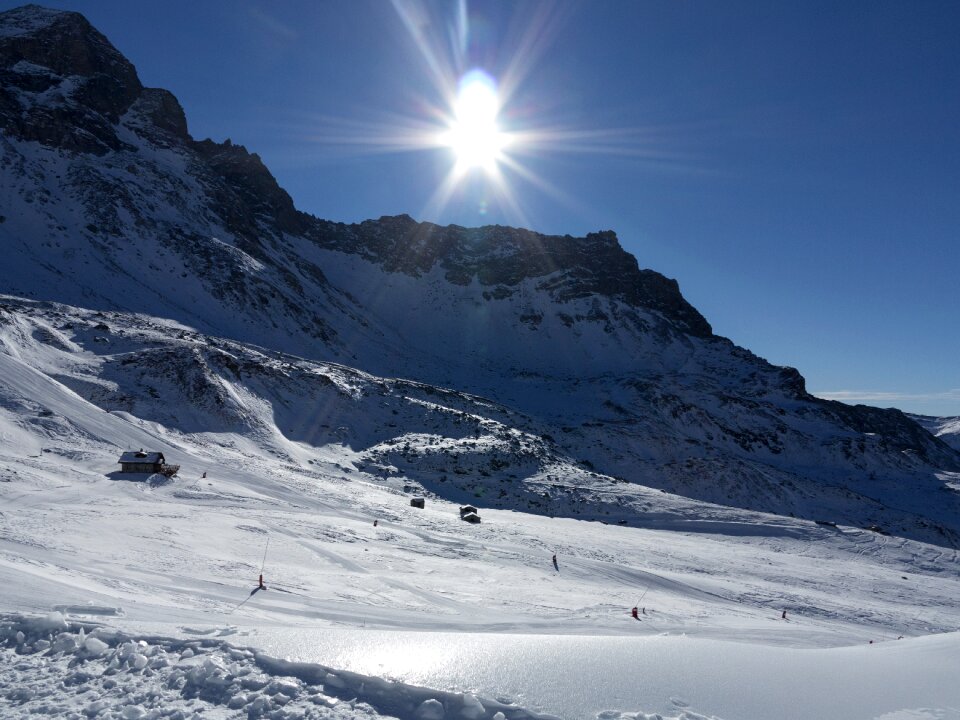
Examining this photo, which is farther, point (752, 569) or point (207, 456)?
point (207, 456)

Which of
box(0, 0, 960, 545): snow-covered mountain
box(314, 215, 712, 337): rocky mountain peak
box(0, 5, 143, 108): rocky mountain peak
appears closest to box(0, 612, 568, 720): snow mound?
box(0, 0, 960, 545): snow-covered mountain

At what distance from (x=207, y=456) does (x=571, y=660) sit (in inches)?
1403

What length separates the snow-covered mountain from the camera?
2008 inches

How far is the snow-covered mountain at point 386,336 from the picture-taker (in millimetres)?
51000

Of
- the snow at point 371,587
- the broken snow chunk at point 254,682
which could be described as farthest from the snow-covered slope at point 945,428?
the broken snow chunk at point 254,682

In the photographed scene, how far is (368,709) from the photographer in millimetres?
4984

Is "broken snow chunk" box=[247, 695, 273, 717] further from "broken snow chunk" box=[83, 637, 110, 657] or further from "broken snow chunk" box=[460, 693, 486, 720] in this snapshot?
"broken snow chunk" box=[83, 637, 110, 657]

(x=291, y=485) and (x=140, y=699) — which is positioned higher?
(x=291, y=485)

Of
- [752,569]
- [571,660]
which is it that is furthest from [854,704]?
[752,569]

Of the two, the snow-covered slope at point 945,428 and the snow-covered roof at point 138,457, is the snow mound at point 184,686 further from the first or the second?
the snow-covered slope at point 945,428

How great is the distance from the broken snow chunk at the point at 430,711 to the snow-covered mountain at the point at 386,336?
40.6m

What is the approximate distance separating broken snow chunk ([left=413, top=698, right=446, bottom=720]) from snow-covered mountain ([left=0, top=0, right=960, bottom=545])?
133 ft

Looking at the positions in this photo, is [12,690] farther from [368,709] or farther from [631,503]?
[631,503]

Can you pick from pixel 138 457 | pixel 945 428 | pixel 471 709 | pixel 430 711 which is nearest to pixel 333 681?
pixel 430 711
